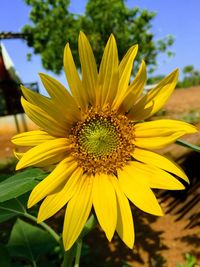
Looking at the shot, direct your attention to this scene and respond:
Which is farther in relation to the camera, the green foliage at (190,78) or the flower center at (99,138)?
the green foliage at (190,78)

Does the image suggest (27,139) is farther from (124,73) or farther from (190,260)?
(190,260)

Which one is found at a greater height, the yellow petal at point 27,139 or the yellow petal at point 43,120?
the yellow petal at point 43,120

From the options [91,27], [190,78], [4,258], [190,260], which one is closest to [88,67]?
[4,258]

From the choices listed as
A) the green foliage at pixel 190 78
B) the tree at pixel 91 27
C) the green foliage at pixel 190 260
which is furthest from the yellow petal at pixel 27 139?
the green foliage at pixel 190 78

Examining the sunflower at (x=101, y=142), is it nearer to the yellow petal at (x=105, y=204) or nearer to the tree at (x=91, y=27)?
the yellow petal at (x=105, y=204)

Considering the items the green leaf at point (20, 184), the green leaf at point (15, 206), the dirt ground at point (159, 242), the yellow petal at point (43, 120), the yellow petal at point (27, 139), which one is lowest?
the dirt ground at point (159, 242)

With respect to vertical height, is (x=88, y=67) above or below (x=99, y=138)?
above

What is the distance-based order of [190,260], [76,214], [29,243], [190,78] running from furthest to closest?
[190,78]
[190,260]
[29,243]
[76,214]
